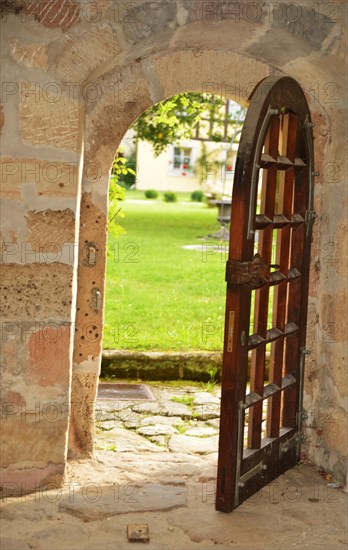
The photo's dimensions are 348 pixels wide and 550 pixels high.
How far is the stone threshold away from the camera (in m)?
6.65

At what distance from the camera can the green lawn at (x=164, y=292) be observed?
7184mm

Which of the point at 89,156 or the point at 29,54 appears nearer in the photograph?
the point at 29,54

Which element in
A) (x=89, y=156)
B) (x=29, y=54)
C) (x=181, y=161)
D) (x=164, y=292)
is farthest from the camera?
(x=181, y=161)

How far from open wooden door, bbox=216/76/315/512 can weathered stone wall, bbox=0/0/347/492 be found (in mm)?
183

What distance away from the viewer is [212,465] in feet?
15.6

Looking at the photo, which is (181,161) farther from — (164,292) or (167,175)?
(164,292)

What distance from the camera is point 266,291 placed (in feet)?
13.6

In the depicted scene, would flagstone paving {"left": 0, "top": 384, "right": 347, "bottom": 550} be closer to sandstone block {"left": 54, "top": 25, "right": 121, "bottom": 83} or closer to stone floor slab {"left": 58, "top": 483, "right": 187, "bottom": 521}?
stone floor slab {"left": 58, "top": 483, "right": 187, "bottom": 521}

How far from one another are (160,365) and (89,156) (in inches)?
104

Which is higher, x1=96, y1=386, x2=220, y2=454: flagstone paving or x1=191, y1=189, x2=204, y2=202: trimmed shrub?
x1=191, y1=189, x2=204, y2=202: trimmed shrub

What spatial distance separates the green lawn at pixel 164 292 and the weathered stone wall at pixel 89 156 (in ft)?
5.83

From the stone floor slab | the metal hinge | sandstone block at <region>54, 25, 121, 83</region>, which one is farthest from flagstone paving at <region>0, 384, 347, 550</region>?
sandstone block at <region>54, 25, 121, 83</region>

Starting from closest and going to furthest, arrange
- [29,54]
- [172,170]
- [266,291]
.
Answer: [29,54]
[266,291]
[172,170]

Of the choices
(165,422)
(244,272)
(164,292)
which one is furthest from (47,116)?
(164,292)
